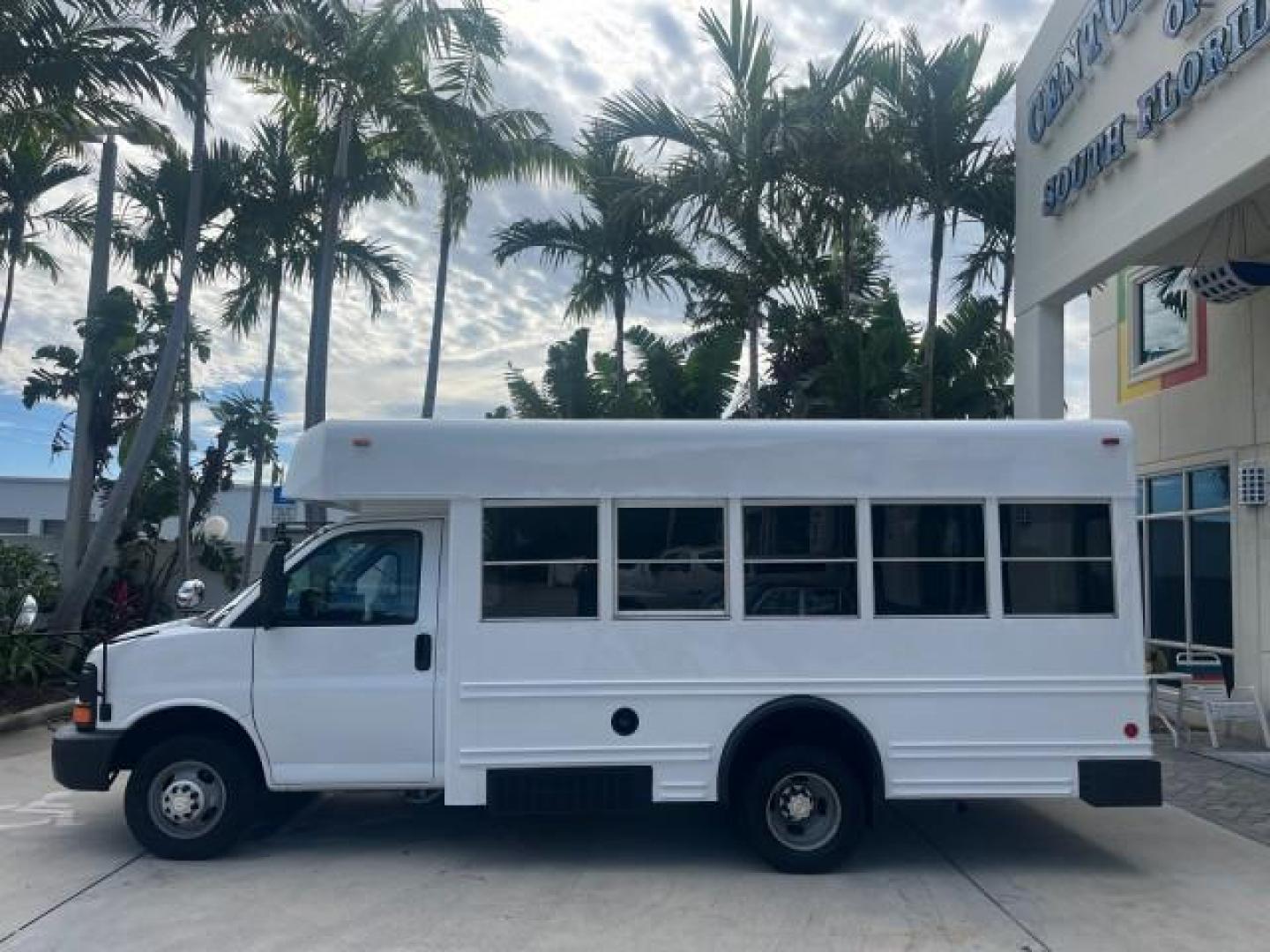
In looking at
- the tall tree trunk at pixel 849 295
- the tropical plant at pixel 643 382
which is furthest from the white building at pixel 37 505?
the tall tree trunk at pixel 849 295

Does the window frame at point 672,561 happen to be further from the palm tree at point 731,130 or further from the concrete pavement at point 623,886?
the palm tree at point 731,130

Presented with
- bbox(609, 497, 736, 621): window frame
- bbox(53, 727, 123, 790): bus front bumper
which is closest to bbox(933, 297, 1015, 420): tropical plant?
bbox(609, 497, 736, 621): window frame

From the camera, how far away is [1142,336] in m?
14.5

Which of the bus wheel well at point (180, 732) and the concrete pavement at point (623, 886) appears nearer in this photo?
the concrete pavement at point (623, 886)

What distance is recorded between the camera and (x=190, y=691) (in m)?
6.92

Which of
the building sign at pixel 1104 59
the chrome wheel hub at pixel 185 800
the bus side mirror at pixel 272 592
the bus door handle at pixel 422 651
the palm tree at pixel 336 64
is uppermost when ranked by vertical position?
the palm tree at pixel 336 64

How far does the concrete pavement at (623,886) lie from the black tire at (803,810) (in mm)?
139

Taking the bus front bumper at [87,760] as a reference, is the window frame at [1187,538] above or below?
above

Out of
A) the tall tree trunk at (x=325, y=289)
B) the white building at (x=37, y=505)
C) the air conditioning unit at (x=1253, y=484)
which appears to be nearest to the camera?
the air conditioning unit at (x=1253, y=484)

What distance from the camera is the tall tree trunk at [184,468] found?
19.5 m

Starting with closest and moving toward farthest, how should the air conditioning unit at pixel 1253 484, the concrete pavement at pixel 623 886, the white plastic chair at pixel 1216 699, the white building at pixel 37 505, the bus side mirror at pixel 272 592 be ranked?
the concrete pavement at pixel 623 886 < the bus side mirror at pixel 272 592 < the white plastic chair at pixel 1216 699 < the air conditioning unit at pixel 1253 484 < the white building at pixel 37 505

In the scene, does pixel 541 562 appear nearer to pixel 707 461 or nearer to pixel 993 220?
pixel 707 461

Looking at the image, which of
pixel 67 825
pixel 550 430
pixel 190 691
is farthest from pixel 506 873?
pixel 67 825

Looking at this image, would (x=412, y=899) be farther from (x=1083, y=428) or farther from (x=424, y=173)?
(x=424, y=173)
